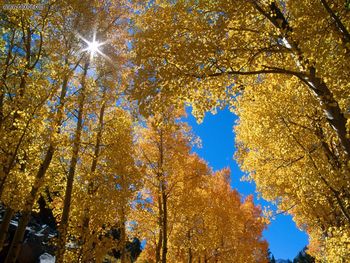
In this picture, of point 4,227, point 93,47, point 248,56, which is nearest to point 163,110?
point 248,56

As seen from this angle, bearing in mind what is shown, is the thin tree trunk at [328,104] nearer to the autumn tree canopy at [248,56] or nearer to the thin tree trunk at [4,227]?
the autumn tree canopy at [248,56]

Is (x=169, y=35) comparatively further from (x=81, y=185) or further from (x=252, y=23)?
(x=81, y=185)

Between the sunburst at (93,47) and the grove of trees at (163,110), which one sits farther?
the sunburst at (93,47)

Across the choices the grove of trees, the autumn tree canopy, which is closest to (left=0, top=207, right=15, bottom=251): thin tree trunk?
the grove of trees

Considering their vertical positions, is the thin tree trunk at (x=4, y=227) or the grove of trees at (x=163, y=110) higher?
the grove of trees at (x=163, y=110)

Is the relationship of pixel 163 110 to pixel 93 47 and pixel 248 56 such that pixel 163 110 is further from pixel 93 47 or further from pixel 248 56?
pixel 93 47

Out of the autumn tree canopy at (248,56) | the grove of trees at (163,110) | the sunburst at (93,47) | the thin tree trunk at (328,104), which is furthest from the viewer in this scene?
the sunburst at (93,47)

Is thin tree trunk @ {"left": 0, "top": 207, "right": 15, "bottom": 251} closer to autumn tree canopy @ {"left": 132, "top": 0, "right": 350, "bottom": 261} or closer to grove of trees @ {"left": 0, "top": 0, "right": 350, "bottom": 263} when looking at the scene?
grove of trees @ {"left": 0, "top": 0, "right": 350, "bottom": 263}

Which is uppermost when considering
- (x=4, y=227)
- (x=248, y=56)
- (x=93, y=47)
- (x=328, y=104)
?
(x=93, y=47)

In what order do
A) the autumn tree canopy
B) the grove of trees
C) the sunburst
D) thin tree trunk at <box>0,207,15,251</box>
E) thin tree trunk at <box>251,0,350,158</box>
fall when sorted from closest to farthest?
1. the autumn tree canopy
2. thin tree trunk at <box>251,0,350,158</box>
3. the grove of trees
4. thin tree trunk at <box>0,207,15,251</box>
5. the sunburst

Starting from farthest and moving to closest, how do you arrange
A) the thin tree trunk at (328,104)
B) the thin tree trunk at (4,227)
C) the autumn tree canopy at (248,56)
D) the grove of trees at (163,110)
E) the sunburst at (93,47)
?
the sunburst at (93,47) → the thin tree trunk at (4,227) → the grove of trees at (163,110) → the thin tree trunk at (328,104) → the autumn tree canopy at (248,56)

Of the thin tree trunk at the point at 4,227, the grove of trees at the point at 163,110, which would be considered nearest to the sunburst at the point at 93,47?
the grove of trees at the point at 163,110

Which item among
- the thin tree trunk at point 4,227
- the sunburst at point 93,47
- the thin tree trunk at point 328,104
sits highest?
the sunburst at point 93,47

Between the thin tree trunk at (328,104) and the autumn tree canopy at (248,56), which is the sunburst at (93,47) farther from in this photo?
the thin tree trunk at (328,104)
